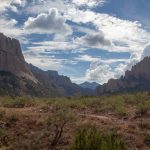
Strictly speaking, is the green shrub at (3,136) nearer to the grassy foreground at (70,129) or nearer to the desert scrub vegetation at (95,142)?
the grassy foreground at (70,129)

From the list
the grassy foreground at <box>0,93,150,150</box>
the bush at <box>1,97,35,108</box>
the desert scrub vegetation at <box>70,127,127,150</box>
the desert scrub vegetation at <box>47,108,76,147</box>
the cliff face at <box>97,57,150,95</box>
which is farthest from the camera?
the cliff face at <box>97,57,150,95</box>

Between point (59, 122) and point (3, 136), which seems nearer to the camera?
point (3, 136)

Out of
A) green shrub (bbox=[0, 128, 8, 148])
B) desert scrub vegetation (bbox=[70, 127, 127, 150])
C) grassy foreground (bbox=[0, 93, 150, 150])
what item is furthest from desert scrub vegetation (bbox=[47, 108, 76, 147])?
desert scrub vegetation (bbox=[70, 127, 127, 150])

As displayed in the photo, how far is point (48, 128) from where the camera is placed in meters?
21.7

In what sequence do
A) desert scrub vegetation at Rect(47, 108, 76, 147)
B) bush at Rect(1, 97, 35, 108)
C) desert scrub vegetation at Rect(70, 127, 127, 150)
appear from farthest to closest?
bush at Rect(1, 97, 35, 108) < desert scrub vegetation at Rect(47, 108, 76, 147) < desert scrub vegetation at Rect(70, 127, 127, 150)

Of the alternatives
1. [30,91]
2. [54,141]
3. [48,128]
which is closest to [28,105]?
[48,128]

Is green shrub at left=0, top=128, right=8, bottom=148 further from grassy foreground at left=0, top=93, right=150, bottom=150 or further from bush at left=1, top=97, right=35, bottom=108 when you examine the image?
bush at left=1, top=97, right=35, bottom=108

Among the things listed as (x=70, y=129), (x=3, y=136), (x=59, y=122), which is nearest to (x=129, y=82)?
(x=70, y=129)

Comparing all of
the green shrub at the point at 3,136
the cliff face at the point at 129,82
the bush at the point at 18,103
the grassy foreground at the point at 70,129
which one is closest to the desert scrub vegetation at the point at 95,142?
the grassy foreground at the point at 70,129

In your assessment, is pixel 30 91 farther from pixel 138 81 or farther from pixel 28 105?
pixel 28 105

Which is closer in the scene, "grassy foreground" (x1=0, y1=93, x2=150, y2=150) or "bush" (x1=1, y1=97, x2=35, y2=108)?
"grassy foreground" (x1=0, y1=93, x2=150, y2=150)

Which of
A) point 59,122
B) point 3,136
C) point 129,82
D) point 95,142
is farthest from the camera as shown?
point 129,82

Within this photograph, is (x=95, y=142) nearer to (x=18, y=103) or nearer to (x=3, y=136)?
(x=3, y=136)

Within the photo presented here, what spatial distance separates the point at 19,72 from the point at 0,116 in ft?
569
